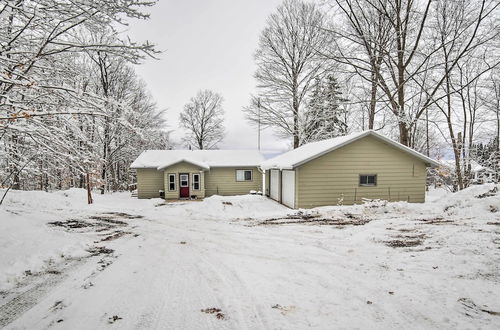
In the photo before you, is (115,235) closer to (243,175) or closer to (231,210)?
(231,210)

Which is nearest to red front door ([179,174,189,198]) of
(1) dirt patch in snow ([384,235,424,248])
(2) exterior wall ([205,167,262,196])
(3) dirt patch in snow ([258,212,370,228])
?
(2) exterior wall ([205,167,262,196])

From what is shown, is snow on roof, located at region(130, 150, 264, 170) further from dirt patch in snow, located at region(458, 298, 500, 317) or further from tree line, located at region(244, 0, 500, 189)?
dirt patch in snow, located at region(458, 298, 500, 317)

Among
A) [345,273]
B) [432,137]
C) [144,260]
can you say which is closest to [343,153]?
[345,273]

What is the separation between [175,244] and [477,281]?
625 centimetres

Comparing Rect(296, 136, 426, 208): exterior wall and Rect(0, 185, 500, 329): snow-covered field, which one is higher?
Rect(296, 136, 426, 208): exterior wall

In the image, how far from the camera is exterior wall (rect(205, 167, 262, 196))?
70.1 ft

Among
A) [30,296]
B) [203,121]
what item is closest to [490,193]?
[30,296]

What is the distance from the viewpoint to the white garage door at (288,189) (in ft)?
42.3

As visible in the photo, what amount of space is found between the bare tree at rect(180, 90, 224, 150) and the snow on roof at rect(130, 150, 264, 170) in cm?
1017

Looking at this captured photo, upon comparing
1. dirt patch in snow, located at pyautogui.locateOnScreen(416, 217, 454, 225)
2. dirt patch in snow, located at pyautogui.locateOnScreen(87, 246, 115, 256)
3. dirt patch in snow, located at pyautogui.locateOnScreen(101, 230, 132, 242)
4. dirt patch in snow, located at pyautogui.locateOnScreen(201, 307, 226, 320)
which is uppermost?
dirt patch in snow, located at pyautogui.locateOnScreen(416, 217, 454, 225)

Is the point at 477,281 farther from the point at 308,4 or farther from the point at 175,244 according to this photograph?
the point at 308,4

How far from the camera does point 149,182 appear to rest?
68.0ft

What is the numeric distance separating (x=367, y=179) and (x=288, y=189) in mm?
4345

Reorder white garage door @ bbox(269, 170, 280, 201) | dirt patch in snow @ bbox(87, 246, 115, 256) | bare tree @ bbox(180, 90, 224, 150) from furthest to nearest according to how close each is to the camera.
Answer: bare tree @ bbox(180, 90, 224, 150) → white garage door @ bbox(269, 170, 280, 201) → dirt patch in snow @ bbox(87, 246, 115, 256)
